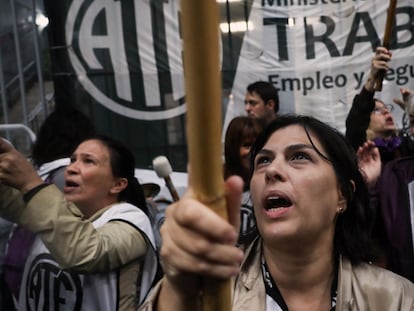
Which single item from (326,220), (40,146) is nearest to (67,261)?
(326,220)

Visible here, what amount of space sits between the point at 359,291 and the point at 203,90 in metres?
0.92

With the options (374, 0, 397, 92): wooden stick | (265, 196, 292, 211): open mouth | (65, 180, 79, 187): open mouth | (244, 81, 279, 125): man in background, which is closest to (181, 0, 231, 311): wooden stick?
(265, 196, 292, 211): open mouth

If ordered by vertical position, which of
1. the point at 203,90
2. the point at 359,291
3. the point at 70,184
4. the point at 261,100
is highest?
the point at 203,90

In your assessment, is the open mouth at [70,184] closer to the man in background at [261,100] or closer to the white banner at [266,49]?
the man in background at [261,100]

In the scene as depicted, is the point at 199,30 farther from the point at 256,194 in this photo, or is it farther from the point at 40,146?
the point at 40,146

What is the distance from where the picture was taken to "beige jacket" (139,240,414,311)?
1.26 meters

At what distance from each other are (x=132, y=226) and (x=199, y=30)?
1.27 meters

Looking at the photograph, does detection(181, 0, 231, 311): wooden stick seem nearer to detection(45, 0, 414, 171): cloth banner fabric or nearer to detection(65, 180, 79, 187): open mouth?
detection(65, 180, 79, 187): open mouth

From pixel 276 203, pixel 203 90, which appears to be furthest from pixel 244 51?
pixel 203 90

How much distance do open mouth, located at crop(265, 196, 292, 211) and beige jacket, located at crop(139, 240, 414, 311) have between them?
177 millimetres

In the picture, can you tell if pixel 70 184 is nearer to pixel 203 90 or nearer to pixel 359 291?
pixel 359 291

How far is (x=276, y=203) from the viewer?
1.30 metres

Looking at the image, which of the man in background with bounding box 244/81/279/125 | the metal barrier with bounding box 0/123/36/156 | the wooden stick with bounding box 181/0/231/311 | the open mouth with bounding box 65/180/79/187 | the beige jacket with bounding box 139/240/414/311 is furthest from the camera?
the man in background with bounding box 244/81/279/125

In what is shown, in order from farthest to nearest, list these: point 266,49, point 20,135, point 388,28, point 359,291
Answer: point 266,49, point 20,135, point 388,28, point 359,291
